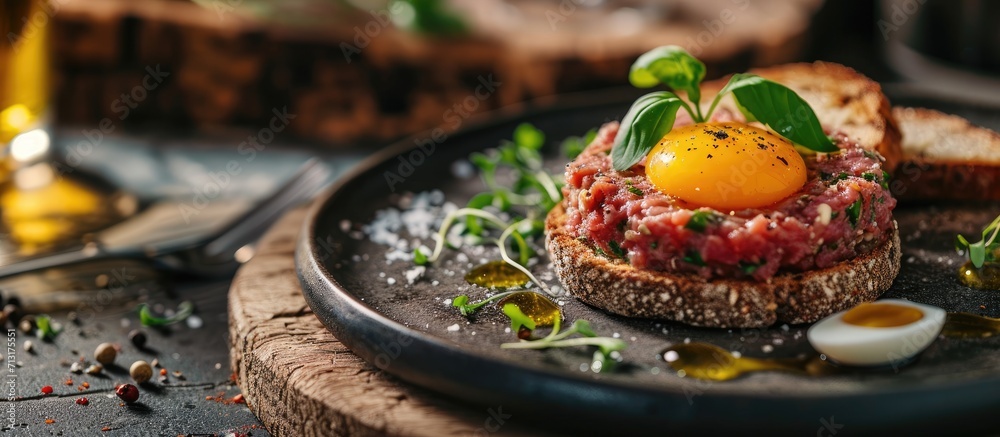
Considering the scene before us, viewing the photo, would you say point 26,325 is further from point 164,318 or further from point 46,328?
point 164,318

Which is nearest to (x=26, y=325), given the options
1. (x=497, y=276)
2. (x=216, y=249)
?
(x=216, y=249)

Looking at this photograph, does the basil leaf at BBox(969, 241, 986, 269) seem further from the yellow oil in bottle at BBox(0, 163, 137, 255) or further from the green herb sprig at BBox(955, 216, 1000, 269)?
the yellow oil in bottle at BBox(0, 163, 137, 255)

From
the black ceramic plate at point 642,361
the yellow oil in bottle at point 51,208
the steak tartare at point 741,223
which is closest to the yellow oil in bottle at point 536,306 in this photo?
the black ceramic plate at point 642,361

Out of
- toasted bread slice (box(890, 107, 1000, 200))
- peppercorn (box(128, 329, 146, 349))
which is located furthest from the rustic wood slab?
toasted bread slice (box(890, 107, 1000, 200))

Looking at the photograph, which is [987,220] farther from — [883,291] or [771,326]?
[771,326]

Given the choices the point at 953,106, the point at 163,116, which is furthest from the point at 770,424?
the point at 163,116

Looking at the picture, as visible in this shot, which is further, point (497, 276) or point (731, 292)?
point (497, 276)

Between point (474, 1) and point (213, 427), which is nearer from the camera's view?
point (213, 427)
